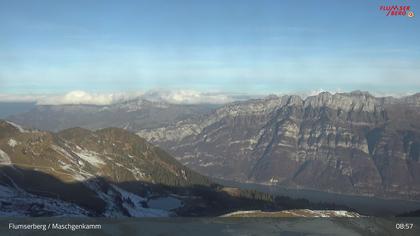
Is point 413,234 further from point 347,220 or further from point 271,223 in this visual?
point 271,223

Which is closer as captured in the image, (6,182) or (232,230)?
(232,230)

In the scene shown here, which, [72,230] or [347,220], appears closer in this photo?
[72,230]

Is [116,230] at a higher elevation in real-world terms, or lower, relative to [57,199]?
higher

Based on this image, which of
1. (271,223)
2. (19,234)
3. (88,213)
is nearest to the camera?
(19,234)

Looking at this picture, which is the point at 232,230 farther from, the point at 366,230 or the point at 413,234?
the point at 413,234

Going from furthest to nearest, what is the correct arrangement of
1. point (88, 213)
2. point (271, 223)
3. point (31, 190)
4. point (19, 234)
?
1. point (31, 190)
2. point (88, 213)
3. point (271, 223)
4. point (19, 234)

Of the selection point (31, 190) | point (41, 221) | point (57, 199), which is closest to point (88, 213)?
point (57, 199)

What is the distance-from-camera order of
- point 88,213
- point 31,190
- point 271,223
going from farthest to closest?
point 31,190 → point 88,213 → point 271,223

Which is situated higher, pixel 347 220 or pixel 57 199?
pixel 347 220

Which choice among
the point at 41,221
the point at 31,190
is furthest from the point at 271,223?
the point at 31,190
